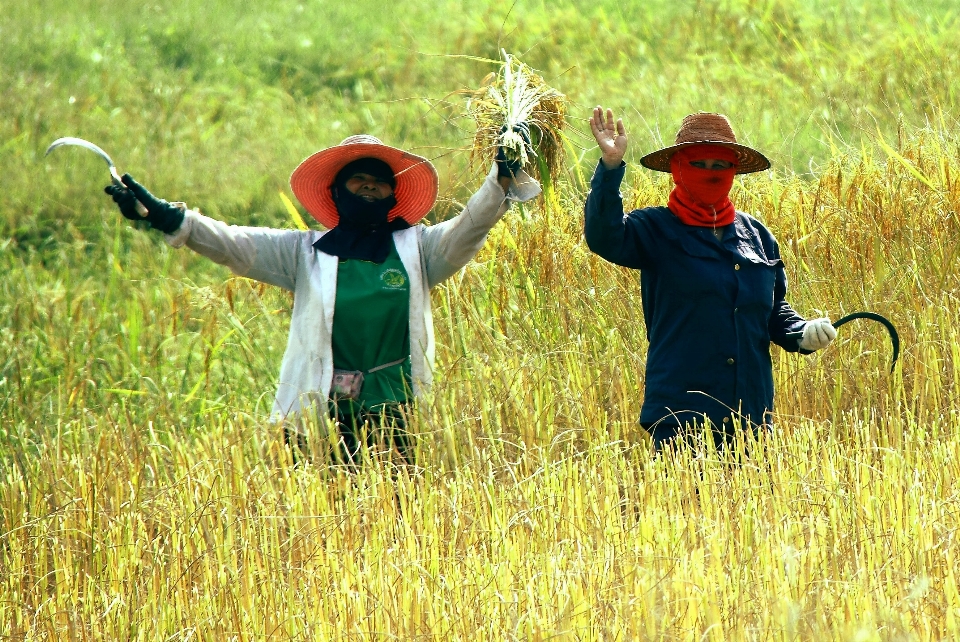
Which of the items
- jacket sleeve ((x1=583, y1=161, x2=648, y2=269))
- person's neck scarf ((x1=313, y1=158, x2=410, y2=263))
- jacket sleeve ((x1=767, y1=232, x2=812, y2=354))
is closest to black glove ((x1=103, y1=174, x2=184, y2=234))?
person's neck scarf ((x1=313, y1=158, x2=410, y2=263))

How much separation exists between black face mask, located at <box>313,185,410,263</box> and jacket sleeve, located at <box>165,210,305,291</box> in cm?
→ 11

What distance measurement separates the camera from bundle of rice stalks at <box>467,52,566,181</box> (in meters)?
4.39

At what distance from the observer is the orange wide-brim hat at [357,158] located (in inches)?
181

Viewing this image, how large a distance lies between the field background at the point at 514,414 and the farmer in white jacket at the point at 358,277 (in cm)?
16

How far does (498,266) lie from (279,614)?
2.72 meters

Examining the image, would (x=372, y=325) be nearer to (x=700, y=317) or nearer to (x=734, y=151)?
(x=700, y=317)

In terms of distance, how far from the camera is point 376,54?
1222 centimetres

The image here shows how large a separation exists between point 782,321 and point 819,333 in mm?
232

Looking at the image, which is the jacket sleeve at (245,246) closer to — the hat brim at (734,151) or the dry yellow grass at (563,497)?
the dry yellow grass at (563,497)

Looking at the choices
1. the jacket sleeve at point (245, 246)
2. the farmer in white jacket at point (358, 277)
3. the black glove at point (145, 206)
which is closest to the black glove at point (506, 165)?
the farmer in white jacket at point (358, 277)

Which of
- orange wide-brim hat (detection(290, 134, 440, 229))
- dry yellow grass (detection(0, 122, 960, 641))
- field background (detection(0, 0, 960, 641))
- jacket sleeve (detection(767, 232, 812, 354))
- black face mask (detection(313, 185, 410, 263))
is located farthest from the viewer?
orange wide-brim hat (detection(290, 134, 440, 229))

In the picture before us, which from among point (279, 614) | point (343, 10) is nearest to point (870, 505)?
point (279, 614)

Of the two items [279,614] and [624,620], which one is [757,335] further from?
[279,614]

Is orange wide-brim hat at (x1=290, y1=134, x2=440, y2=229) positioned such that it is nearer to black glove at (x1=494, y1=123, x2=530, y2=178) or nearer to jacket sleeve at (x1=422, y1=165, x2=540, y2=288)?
jacket sleeve at (x1=422, y1=165, x2=540, y2=288)
